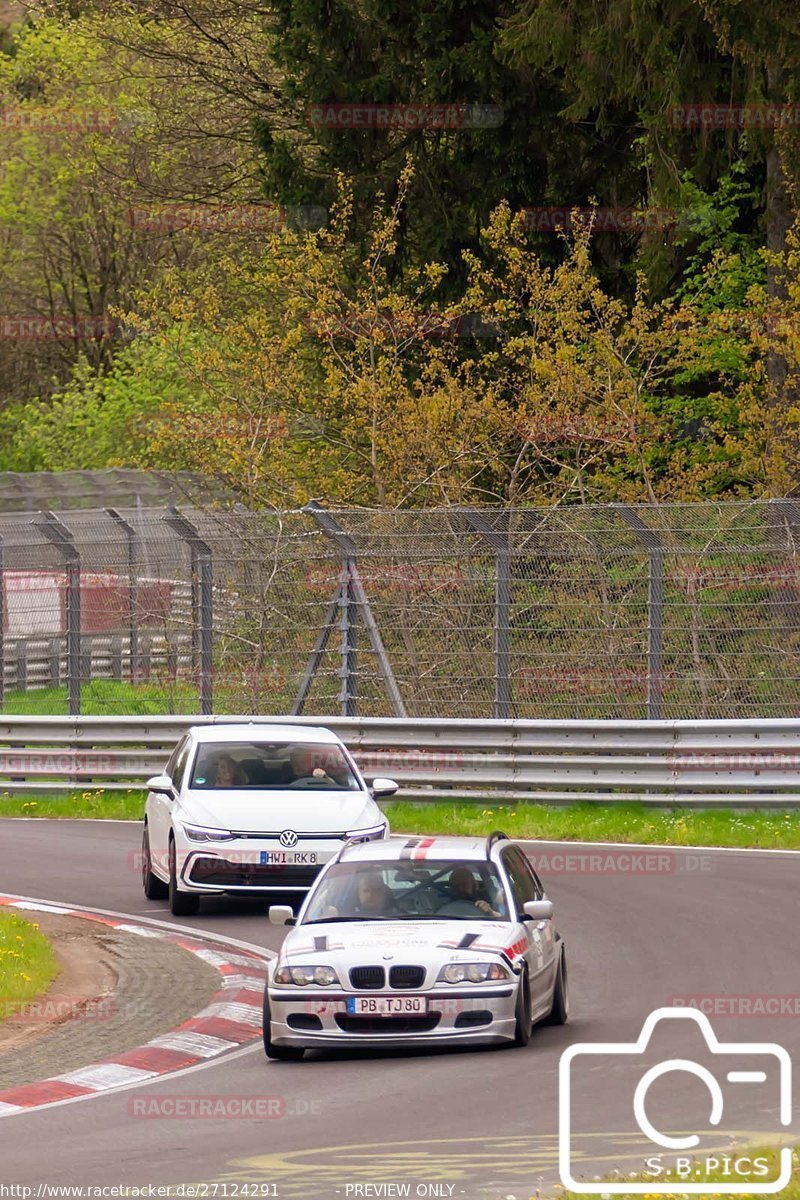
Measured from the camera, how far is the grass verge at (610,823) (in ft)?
70.2

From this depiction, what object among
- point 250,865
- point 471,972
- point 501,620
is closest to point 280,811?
point 250,865

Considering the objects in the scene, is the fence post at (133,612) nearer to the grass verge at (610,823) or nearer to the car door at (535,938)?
the grass verge at (610,823)

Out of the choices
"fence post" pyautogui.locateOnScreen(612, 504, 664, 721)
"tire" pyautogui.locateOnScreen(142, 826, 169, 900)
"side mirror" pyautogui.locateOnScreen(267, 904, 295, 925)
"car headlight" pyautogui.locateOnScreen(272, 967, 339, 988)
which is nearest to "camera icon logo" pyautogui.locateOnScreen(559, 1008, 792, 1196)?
"car headlight" pyautogui.locateOnScreen(272, 967, 339, 988)

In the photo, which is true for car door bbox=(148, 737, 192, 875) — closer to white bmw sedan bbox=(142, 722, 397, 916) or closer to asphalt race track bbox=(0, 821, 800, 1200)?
white bmw sedan bbox=(142, 722, 397, 916)

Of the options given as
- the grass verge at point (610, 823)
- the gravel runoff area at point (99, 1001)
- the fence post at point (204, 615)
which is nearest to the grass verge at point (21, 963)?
the gravel runoff area at point (99, 1001)

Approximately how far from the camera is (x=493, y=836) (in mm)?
13188

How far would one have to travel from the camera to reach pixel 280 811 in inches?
680

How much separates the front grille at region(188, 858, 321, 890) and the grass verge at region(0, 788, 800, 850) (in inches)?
207

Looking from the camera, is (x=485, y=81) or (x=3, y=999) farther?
(x=485, y=81)

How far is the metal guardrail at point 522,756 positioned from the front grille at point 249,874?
5.32 meters

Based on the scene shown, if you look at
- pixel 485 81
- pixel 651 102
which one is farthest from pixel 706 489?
pixel 485 81

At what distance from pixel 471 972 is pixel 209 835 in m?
5.66

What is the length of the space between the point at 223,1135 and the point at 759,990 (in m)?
4.69

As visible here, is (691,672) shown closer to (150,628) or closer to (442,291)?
(150,628)
